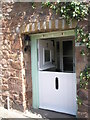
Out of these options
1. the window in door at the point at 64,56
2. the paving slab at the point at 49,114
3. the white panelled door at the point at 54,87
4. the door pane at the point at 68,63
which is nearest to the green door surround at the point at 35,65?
the white panelled door at the point at 54,87

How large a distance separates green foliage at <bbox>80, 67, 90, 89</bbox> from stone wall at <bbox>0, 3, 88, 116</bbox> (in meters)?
1.86

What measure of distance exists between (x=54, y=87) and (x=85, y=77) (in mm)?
1391

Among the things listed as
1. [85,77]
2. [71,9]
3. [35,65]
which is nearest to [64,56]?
[35,65]

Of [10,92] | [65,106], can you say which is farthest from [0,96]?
[65,106]

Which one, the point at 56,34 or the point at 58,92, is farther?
the point at 58,92

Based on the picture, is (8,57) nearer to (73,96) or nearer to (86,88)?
(73,96)

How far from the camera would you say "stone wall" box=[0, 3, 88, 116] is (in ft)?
17.0

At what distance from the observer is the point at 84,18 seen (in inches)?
158

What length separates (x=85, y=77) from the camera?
13.4ft

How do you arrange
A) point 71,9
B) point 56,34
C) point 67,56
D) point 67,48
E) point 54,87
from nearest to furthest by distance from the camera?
point 71,9 → point 56,34 → point 54,87 → point 67,48 → point 67,56

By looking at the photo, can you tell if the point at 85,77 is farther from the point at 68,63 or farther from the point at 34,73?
the point at 68,63

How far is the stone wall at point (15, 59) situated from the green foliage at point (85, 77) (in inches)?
73.2

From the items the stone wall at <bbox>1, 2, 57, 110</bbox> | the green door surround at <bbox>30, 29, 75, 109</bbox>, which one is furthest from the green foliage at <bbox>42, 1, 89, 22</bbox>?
the stone wall at <bbox>1, 2, 57, 110</bbox>

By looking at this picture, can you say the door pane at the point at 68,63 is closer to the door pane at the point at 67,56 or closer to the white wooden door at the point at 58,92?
the door pane at the point at 67,56
